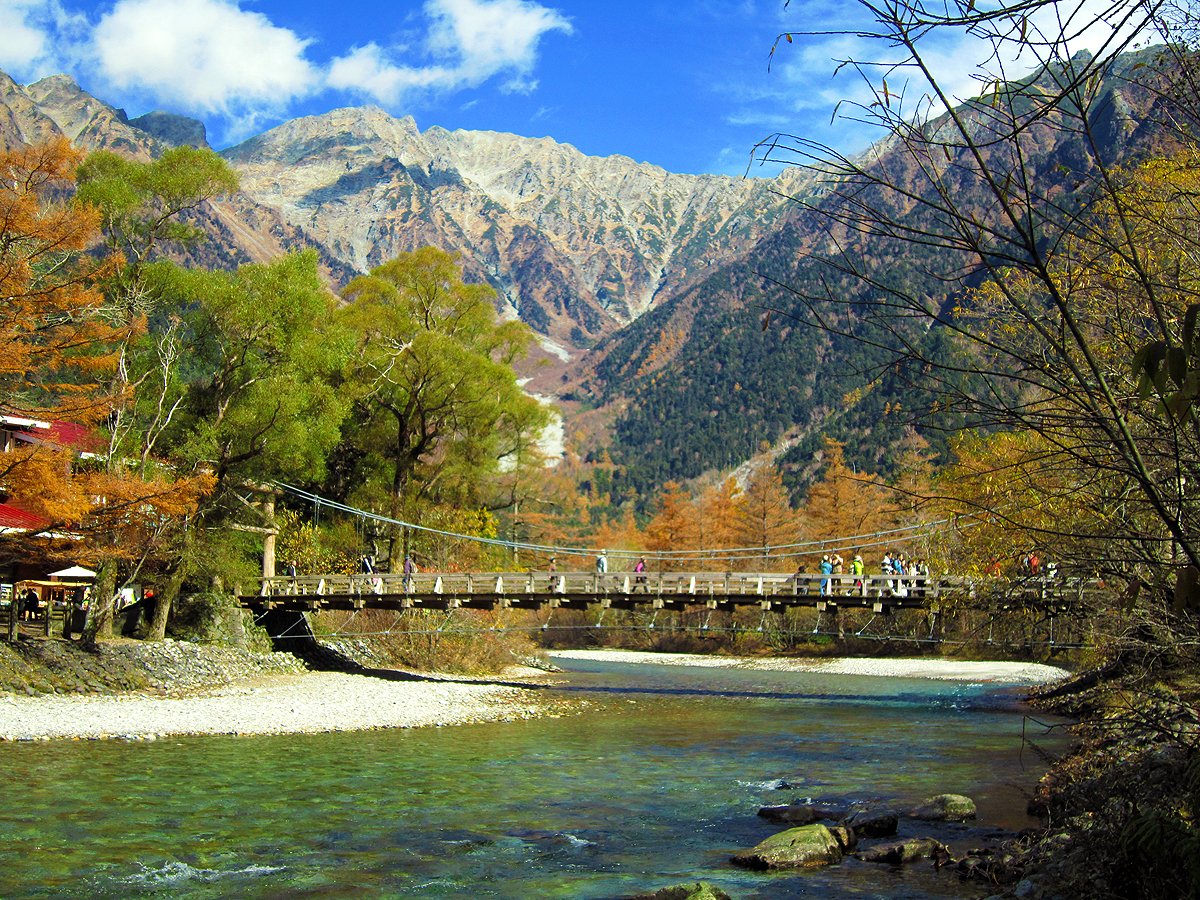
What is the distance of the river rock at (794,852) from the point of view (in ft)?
26.9

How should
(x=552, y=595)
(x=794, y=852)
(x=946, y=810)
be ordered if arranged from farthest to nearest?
(x=552, y=595)
(x=946, y=810)
(x=794, y=852)

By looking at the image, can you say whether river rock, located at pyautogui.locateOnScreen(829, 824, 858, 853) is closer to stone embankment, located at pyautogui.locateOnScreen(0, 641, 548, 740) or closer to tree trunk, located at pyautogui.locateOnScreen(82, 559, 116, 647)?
stone embankment, located at pyautogui.locateOnScreen(0, 641, 548, 740)

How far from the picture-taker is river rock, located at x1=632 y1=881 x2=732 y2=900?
6.66 m

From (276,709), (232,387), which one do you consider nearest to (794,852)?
(276,709)

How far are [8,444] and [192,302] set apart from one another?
4703 mm

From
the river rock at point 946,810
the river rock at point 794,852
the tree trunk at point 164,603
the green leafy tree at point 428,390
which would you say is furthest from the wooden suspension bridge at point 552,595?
the river rock at point 794,852

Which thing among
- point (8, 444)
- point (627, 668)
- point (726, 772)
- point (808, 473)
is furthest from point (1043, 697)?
point (808, 473)

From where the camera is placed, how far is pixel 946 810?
10.1m

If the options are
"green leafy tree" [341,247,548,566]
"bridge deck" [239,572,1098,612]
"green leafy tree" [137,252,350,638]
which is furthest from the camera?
"green leafy tree" [341,247,548,566]

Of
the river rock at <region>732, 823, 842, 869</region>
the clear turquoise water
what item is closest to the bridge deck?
the clear turquoise water

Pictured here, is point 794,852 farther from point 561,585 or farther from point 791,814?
point 561,585

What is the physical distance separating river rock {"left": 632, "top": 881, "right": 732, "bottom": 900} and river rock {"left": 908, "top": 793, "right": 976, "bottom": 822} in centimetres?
381

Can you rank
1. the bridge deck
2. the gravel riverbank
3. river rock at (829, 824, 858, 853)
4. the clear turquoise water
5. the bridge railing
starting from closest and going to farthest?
1. the clear turquoise water
2. river rock at (829, 824, 858, 853)
3. the gravel riverbank
4. the bridge deck
5. the bridge railing

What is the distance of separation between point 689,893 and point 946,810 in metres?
4.43
